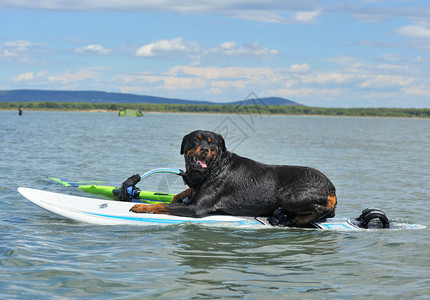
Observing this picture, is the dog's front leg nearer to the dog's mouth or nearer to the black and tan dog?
the black and tan dog

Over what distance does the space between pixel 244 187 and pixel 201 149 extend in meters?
1.12

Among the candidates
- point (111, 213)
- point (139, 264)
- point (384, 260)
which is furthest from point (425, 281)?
point (111, 213)

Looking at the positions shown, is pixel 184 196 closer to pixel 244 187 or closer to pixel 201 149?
pixel 244 187

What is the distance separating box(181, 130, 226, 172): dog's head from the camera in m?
9.22

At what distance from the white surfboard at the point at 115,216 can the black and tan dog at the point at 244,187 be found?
0.14m

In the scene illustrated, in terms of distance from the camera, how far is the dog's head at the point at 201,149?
9.22 meters

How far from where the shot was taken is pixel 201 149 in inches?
362

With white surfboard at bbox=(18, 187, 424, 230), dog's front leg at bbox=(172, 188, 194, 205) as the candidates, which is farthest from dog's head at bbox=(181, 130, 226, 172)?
Answer: white surfboard at bbox=(18, 187, 424, 230)

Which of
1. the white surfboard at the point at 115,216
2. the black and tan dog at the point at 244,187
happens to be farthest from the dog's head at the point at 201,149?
the white surfboard at the point at 115,216

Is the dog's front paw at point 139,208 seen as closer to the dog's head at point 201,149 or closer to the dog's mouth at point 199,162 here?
the dog's head at point 201,149

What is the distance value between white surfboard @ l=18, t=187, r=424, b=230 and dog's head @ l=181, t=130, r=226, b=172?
107cm

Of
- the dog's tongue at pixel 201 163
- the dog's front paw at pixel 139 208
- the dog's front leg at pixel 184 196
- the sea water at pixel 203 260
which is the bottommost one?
the sea water at pixel 203 260

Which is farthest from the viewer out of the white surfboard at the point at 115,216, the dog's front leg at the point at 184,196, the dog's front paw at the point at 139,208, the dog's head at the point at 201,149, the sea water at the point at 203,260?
the dog's front leg at the point at 184,196

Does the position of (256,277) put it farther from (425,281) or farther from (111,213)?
(111,213)
